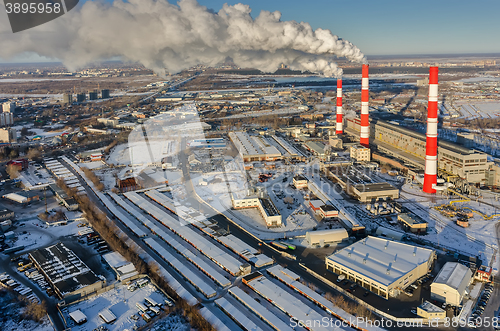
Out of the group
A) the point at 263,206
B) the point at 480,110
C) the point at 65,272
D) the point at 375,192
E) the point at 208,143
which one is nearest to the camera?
the point at 65,272

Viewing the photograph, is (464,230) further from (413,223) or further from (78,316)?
(78,316)

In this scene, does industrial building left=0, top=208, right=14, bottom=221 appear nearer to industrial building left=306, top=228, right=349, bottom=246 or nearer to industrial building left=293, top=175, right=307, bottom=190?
industrial building left=306, top=228, right=349, bottom=246

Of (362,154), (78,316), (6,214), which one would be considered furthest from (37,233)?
(362,154)

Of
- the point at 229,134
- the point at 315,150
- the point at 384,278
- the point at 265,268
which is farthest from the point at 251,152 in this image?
the point at 384,278

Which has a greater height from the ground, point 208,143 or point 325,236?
point 208,143

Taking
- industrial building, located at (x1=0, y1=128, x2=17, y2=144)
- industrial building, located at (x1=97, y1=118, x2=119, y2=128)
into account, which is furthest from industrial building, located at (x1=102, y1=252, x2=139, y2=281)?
industrial building, located at (x1=97, y1=118, x2=119, y2=128)

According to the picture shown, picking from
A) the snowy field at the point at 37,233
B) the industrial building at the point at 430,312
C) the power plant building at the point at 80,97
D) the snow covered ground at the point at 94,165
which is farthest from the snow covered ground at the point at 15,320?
the power plant building at the point at 80,97
